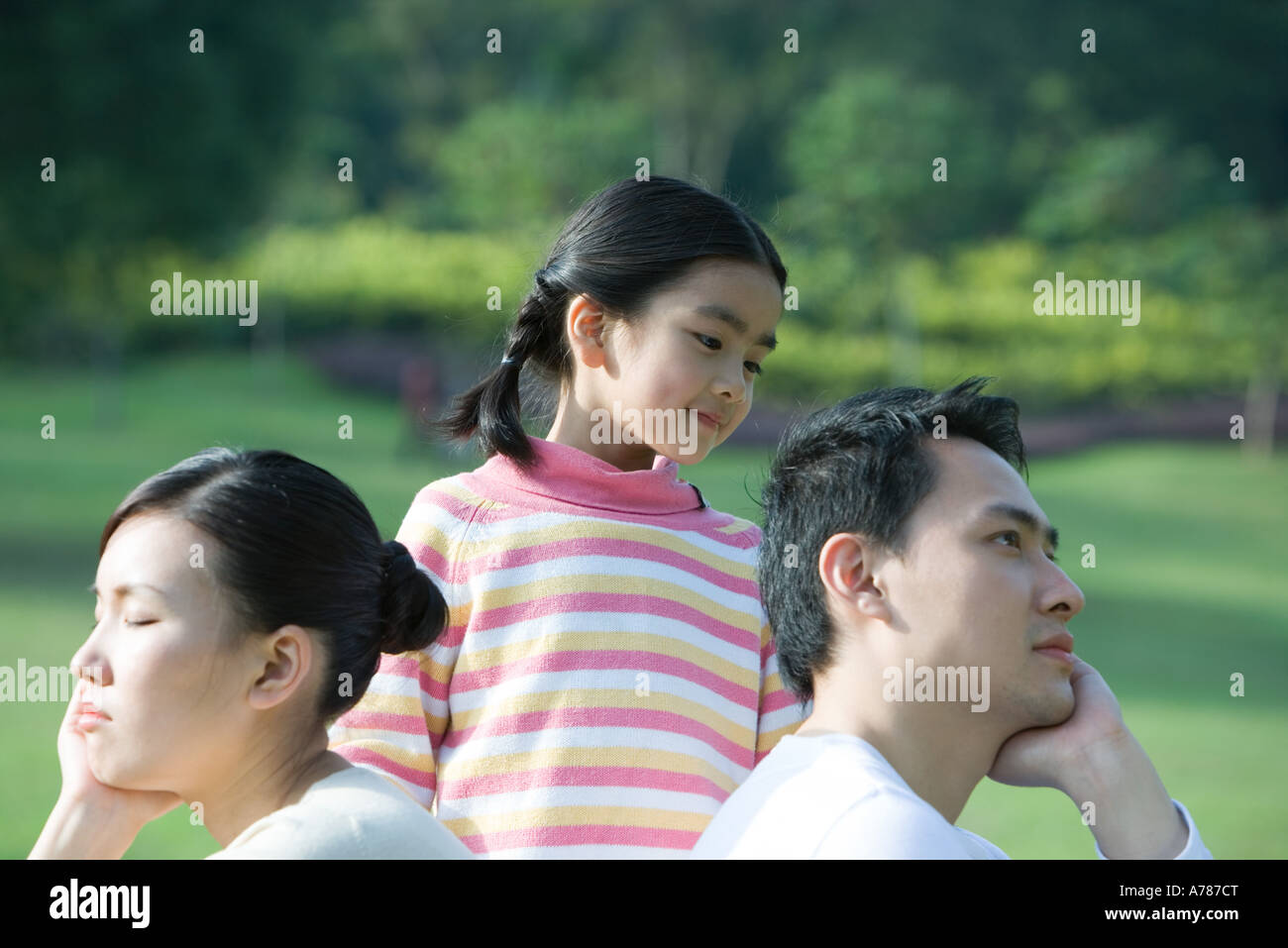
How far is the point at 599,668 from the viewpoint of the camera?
2004 millimetres

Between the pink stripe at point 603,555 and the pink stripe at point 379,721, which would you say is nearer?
the pink stripe at point 379,721

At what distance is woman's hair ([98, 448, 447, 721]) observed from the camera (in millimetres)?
1639

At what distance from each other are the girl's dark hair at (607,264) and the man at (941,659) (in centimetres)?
47

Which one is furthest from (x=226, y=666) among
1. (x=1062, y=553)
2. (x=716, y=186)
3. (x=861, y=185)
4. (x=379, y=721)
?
(x=861, y=185)

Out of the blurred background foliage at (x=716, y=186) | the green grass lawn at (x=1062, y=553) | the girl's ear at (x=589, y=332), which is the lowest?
the green grass lawn at (x=1062, y=553)

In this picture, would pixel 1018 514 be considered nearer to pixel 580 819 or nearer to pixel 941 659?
pixel 941 659

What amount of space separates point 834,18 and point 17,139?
46.9 ft

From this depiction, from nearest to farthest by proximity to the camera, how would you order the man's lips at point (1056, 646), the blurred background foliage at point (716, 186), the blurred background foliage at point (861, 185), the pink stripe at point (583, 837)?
1. the man's lips at point (1056, 646)
2. the pink stripe at point (583, 837)
3. the blurred background foliage at point (716, 186)
4. the blurred background foliage at point (861, 185)

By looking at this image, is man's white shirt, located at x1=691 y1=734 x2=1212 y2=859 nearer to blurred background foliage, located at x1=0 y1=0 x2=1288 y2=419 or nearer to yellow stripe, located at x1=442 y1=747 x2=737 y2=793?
yellow stripe, located at x1=442 y1=747 x2=737 y2=793

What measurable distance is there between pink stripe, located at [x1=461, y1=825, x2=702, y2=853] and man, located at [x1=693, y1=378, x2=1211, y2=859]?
0.89 ft

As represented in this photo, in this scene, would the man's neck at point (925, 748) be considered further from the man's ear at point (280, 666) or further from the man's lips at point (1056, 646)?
the man's ear at point (280, 666)

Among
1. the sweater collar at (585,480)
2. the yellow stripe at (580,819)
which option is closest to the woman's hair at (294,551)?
the yellow stripe at (580,819)

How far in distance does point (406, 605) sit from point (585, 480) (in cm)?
45

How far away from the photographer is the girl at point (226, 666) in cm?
159
